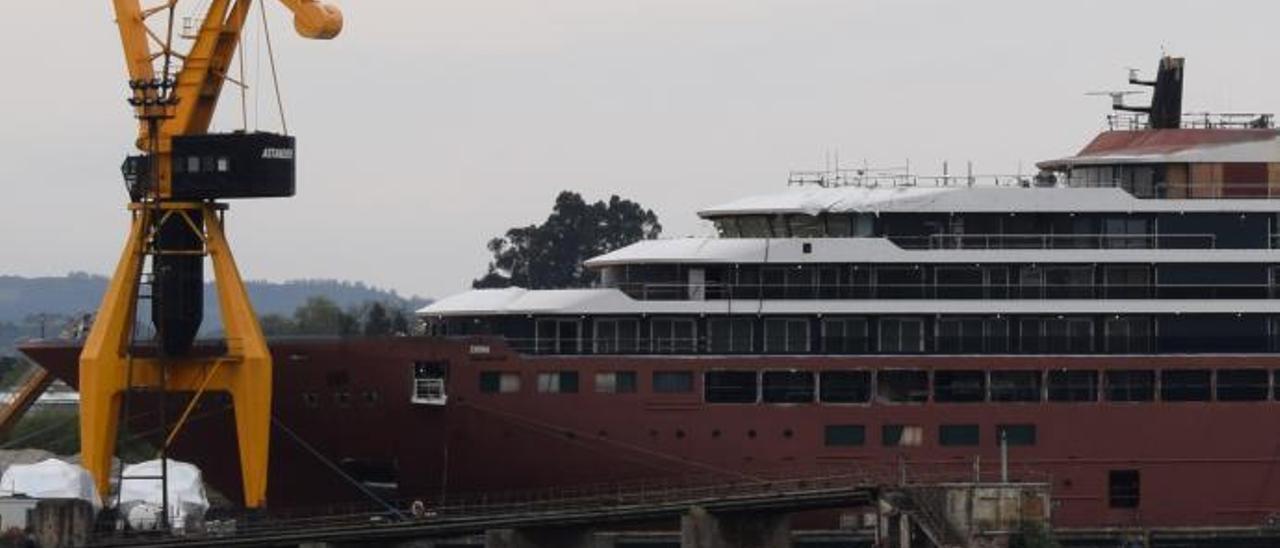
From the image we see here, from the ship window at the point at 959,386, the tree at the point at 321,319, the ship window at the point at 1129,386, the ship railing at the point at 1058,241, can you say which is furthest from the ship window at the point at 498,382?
the tree at the point at 321,319

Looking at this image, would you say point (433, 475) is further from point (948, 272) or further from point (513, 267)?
point (513, 267)

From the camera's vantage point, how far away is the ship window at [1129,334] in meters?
71.1

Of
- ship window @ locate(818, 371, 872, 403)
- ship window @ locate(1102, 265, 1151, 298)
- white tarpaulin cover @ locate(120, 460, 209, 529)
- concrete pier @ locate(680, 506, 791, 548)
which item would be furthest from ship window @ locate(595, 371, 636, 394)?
ship window @ locate(1102, 265, 1151, 298)

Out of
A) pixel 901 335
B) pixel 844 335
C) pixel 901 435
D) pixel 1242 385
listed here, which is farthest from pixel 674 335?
pixel 1242 385

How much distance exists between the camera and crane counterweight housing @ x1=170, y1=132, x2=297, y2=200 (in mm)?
66312

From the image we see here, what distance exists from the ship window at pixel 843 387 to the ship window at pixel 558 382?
4.63 meters

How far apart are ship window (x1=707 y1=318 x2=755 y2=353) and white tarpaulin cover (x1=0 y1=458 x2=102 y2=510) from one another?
11.9 meters

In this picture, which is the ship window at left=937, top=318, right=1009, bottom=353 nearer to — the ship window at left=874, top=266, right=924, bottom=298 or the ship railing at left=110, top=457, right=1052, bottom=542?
the ship window at left=874, top=266, right=924, bottom=298

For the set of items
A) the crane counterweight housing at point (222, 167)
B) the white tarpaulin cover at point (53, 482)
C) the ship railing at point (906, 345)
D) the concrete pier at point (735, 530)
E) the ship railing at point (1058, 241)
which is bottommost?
the concrete pier at point (735, 530)

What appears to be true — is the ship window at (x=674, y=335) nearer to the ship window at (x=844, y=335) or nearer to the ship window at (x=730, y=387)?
the ship window at (x=730, y=387)

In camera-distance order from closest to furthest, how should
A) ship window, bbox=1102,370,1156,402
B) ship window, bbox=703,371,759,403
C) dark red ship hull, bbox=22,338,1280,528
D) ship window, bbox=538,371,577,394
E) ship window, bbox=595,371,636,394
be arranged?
dark red ship hull, bbox=22,338,1280,528, ship window, bbox=538,371,577,394, ship window, bbox=595,371,636,394, ship window, bbox=703,371,759,403, ship window, bbox=1102,370,1156,402

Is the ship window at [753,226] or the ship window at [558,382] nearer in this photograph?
the ship window at [558,382]

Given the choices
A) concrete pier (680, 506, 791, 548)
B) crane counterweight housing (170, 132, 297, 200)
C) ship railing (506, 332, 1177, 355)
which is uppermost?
crane counterweight housing (170, 132, 297, 200)

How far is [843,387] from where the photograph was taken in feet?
228
